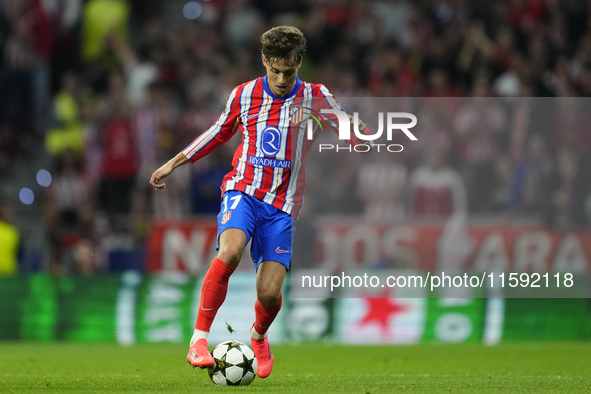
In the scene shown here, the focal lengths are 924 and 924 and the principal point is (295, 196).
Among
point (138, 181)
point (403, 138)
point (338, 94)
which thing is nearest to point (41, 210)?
point (138, 181)

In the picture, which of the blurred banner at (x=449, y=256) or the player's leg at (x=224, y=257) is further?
the blurred banner at (x=449, y=256)

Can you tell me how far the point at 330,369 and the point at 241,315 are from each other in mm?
3795

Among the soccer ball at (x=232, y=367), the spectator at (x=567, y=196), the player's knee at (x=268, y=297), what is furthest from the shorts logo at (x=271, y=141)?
the spectator at (x=567, y=196)

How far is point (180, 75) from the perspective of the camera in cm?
1402

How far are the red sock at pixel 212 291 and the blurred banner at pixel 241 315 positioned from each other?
5.37m

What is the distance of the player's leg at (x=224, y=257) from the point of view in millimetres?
5855

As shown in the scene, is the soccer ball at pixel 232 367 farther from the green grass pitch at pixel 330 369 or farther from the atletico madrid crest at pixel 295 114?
the atletico madrid crest at pixel 295 114

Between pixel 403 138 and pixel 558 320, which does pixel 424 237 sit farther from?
pixel 558 320

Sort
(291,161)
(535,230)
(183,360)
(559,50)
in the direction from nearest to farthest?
(291,161)
(183,360)
(535,230)
(559,50)

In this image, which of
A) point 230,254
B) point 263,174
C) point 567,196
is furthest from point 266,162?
point 567,196

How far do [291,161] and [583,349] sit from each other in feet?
17.7

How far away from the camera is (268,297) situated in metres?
6.19

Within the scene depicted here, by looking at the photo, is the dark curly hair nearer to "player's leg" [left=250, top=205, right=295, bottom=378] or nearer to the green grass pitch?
"player's leg" [left=250, top=205, right=295, bottom=378]

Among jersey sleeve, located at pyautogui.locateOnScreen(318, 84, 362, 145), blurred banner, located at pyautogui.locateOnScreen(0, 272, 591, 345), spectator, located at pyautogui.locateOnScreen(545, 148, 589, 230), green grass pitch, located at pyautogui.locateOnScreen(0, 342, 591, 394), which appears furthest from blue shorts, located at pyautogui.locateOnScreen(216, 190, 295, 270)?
spectator, located at pyautogui.locateOnScreen(545, 148, 589, 230)
